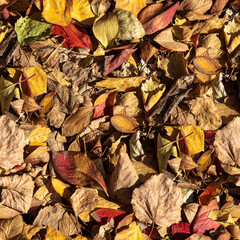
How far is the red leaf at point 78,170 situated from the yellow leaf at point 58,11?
553 mm

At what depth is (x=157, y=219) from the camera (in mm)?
1276

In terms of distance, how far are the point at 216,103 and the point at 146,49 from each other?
16.3 inches

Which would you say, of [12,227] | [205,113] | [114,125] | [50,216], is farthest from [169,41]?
[12,227]

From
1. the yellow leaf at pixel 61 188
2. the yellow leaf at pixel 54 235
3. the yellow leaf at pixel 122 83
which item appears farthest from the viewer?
the yellow leaf at pixel 122 83

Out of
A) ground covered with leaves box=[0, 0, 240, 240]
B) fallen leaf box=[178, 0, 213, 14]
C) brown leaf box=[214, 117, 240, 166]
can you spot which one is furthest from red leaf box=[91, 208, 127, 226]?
fallen leaf box=[178, 0, 213, 14]

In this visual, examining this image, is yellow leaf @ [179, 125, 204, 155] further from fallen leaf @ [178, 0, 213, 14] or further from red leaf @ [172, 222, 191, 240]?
fallen leaf @ [178, 0, 213, 14]

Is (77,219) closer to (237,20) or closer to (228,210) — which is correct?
(228,210)

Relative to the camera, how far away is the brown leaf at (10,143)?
1.26 metres

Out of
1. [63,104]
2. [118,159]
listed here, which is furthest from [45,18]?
[118,159]

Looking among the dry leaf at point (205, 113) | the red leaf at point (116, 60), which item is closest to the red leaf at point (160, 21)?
the red leaf at point (116, 60)

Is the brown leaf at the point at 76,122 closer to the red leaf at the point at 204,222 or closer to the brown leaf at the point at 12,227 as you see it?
the brown leaf at the point at 12,227

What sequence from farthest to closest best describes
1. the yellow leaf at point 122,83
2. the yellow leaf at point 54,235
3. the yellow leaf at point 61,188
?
the yellow leaf at point 122,83 < the yellow leaf at point 61,188 < the yellow leaf at point 54,235

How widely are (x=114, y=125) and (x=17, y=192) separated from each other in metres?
0.47

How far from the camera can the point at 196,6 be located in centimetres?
150
